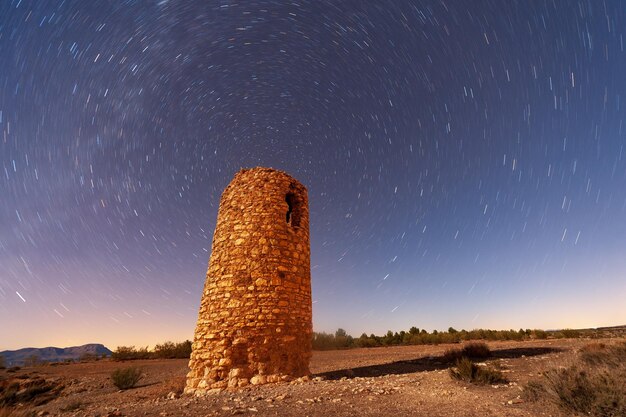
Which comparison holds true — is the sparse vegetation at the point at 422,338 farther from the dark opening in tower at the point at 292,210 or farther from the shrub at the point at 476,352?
the dark opening in tower at the point at 292,210

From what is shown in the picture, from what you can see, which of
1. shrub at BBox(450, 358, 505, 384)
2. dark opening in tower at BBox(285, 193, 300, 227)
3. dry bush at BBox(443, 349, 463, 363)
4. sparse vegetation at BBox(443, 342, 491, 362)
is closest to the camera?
shrub at BBox(450, 358, 505, 384)

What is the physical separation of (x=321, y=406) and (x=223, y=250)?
17.3 ft

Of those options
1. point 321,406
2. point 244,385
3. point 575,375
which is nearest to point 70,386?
point 244,385

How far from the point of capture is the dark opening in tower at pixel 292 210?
10188 mm

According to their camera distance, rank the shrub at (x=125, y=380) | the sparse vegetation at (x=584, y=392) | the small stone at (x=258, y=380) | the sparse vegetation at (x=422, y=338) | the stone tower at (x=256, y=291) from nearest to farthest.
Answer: the sparse vegetation at (x=584, y=392) → the small stone at (x=258, y=380) → the stone tower at (x=256, y=291) → the shrub at (x=125, y=380) → the sparse vegetation at (x=422, y=338)

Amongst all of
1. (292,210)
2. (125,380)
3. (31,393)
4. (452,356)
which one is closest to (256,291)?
(292,210)

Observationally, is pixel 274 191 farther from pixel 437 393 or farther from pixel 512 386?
pixel 512 386

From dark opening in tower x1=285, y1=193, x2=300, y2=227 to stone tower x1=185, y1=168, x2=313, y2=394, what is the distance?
3 cm

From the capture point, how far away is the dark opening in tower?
10.2 meters

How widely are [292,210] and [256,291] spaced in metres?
2.88


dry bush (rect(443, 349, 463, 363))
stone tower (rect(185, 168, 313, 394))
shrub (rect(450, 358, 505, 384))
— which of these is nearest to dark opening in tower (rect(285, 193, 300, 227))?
stone tower (rect(185, 168, 313, 394))

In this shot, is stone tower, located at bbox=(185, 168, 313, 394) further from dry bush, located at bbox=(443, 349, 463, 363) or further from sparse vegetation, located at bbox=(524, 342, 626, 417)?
dry bush, located at bbox=(443, 349, 463, 363)

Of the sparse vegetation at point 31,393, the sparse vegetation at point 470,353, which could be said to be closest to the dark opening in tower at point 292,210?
the sparse vegetation at point 470,353

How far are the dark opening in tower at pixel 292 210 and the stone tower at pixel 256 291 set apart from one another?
1.3 inches
